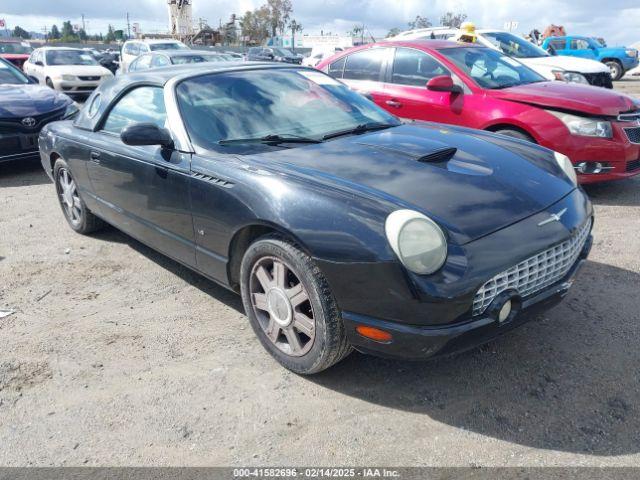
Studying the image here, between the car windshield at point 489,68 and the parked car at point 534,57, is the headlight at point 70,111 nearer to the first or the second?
the car windshield at point 489,68

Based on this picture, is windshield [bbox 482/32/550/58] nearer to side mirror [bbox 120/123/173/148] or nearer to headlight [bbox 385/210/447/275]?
side mirror [bbox 120/123/173/148]

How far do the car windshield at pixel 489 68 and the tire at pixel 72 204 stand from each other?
13.4ft

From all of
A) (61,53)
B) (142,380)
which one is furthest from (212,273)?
(61,53)

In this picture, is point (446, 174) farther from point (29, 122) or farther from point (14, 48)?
point (14, 48)

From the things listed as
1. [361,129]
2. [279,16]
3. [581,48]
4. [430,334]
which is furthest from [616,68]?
[279,16]

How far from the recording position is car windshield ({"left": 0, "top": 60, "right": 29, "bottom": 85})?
27.0 feet

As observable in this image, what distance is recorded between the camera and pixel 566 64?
10523 millimetres

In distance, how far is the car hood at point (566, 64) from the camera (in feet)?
31.6

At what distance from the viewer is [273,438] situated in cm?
234

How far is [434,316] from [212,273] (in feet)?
4.76

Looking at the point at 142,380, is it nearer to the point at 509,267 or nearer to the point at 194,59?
the point at 509,267

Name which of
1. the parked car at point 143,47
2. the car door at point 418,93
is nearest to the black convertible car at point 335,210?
the car door at point 418,93

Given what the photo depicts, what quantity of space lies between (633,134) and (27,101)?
283 inches

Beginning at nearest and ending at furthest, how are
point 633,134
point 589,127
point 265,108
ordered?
point 265,108 → point 589,127 → point 633,134
